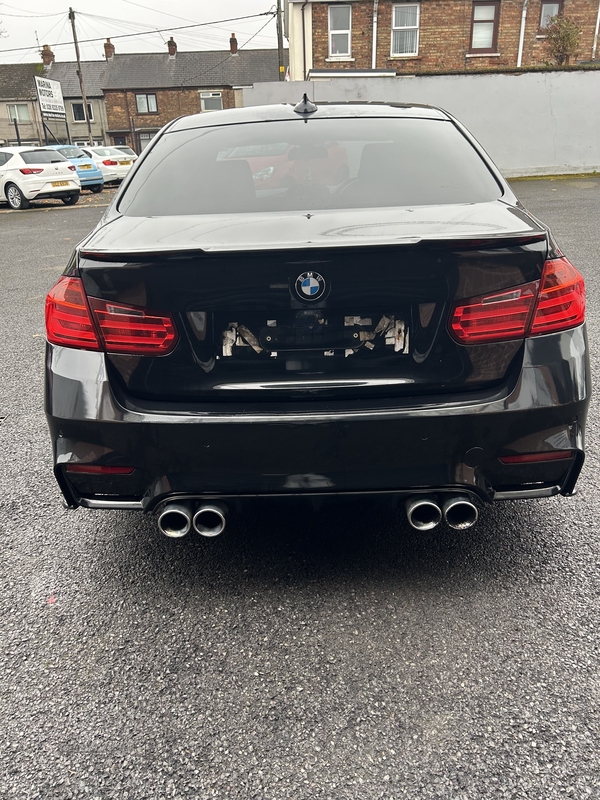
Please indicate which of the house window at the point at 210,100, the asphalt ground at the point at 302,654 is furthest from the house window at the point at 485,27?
the house window at the point at 210,100

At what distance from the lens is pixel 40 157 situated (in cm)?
2075

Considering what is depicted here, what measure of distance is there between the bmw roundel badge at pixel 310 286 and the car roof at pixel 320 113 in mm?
1440

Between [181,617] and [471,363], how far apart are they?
129 cm

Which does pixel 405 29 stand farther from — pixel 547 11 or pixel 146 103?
pixel 146 103

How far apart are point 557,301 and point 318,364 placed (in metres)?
0.78

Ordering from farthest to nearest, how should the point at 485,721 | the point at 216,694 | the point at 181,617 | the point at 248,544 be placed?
the point at 248,544 → the point at 181,617 → the point at 216,694 → the point at 485,721

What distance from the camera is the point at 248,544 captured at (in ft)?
9.43

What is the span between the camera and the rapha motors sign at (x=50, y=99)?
35.3 meters

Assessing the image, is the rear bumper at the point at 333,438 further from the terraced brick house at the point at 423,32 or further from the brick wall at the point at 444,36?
the brick wall at the point at 444,36

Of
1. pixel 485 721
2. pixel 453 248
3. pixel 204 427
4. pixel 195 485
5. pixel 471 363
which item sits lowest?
pixel 485 721

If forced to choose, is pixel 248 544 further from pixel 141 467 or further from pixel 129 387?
pixel 129 387

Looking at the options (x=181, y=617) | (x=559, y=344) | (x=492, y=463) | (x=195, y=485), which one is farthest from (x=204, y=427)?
(x=559, y=344)

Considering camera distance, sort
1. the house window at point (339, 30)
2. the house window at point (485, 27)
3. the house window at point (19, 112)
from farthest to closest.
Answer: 1. the house window at point (19, 112)
2. the house window at point (485, 27)
3. the house window at point (339, 30)

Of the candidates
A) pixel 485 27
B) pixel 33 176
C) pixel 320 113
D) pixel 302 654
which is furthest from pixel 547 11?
pixel 302 654
